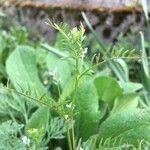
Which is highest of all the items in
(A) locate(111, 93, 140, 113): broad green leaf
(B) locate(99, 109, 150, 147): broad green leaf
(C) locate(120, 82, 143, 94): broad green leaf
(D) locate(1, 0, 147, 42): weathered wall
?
(D) locate(1, 0, 147, 42): weathered wall

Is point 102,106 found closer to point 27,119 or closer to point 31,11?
point 27,119

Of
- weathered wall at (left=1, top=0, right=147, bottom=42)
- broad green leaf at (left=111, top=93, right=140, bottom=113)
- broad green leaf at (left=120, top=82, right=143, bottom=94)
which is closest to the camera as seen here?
broad green leaf at (left=111, top=93, right=140, bottom=113)

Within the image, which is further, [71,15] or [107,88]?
[71,15]

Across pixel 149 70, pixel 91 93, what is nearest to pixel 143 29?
pixel 149 70

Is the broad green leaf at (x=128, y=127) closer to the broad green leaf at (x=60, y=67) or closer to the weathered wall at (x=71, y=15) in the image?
the broad green leaf at (x=60, y=67)

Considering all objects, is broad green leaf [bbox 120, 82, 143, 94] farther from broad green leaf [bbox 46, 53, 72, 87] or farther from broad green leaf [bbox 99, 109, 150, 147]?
broad green leaf [bbox 99, 109, 150, 147]

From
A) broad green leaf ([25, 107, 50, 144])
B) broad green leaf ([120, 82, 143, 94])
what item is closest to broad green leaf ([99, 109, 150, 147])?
broad green leaf ([25, 107, 50, 144])

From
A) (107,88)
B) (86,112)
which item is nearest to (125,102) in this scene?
(107,88)

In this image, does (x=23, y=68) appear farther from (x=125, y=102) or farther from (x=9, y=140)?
(x=9, y=140)
